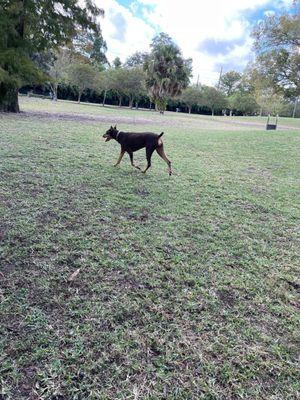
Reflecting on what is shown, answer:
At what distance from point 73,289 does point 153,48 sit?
35960 millimetres

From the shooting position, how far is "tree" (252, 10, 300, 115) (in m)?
15.6

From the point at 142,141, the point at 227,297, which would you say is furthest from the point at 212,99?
the point at 227,297

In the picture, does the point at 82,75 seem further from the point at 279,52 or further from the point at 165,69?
the point at 279,52

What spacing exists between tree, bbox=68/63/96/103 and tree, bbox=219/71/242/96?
4252 cm

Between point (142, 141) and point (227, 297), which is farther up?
point (142, 141)

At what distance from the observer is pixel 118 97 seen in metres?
42.6

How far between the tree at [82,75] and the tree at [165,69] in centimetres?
643

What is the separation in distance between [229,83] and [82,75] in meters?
45.9

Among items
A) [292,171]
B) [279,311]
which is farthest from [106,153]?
[279,311]

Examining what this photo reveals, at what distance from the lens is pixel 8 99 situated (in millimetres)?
11820

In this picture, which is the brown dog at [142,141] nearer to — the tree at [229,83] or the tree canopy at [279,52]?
the tree canopy at [279,52]

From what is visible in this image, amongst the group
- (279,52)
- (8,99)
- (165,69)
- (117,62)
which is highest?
(117,62)

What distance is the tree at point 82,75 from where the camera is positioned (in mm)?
33031

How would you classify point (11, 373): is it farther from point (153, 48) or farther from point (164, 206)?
point (153, 48)
